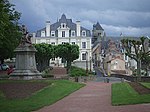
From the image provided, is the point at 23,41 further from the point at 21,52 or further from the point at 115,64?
the point at 115,64

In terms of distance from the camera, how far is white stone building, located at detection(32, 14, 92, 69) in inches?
4454

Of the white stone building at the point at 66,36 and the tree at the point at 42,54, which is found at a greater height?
the white stone building at the point at 66,36

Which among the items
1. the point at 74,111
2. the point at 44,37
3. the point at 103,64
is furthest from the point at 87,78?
the point at 103,64

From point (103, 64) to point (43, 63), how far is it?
58215mm

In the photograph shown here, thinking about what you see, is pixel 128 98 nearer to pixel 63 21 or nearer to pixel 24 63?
Answer: pixel 24 63

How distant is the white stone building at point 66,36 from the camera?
113 m

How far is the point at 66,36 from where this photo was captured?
113 meters

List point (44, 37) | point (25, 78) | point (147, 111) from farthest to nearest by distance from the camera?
point (44, 37), point (25, 78), point (147, 111)

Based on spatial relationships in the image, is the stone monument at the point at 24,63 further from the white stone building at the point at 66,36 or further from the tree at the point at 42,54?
the white stone building at the point at 66,36

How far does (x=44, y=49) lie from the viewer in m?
80.2

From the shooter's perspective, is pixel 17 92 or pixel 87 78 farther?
pixel 87 78

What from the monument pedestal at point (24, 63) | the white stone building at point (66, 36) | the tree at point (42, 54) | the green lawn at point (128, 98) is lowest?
the green lawn at point (128, 98)

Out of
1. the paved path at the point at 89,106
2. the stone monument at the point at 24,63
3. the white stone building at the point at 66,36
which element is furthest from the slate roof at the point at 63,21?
the paved path at the point at 89,106

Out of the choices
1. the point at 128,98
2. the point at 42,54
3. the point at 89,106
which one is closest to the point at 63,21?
the point at 42,54
